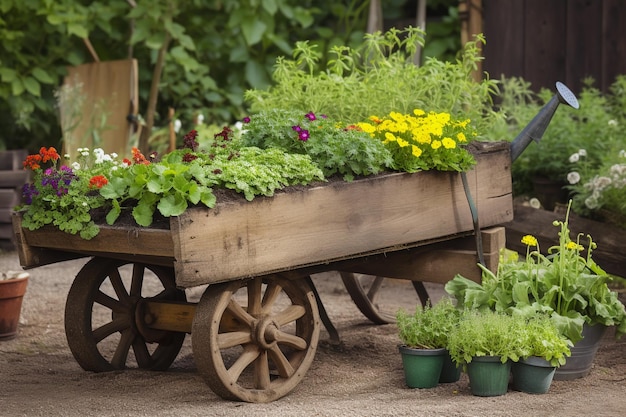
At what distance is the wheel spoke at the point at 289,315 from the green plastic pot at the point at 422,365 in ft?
1.35

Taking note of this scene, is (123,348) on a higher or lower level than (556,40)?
lower

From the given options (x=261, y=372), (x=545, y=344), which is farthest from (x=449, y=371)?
(x=261, y=372)

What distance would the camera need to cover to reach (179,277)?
324 centimetres

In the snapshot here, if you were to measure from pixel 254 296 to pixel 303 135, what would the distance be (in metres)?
0.64

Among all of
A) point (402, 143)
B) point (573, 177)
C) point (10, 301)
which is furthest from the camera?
point (573, 177)

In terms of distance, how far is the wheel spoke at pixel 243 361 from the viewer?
11.6ft

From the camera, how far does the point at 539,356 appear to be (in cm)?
365

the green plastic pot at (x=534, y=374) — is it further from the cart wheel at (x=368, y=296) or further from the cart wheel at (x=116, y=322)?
the cart wheel at (x=116, y=322)

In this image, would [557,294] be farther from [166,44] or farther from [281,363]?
[166,44]

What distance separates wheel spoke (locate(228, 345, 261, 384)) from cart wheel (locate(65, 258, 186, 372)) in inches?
24.6

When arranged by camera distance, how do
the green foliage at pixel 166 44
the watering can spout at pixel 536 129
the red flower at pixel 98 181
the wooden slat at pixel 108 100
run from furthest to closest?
the green foliage at pixel 166 44
the wooden slat at pixel 108 100
the watering can spout at pixel 536 129
the red flower at pixel 98 181

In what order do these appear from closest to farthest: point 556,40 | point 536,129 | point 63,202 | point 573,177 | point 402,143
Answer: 1. point 63,202
2. point 402,143
3. point 536,129
4. point 573,177
5. point 556,40

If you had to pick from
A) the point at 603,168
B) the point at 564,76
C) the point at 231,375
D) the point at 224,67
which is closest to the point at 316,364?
the point at 231,375

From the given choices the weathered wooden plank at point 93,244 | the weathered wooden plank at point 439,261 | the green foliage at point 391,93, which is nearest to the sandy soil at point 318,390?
the weathered wooden plank at point 439,261
